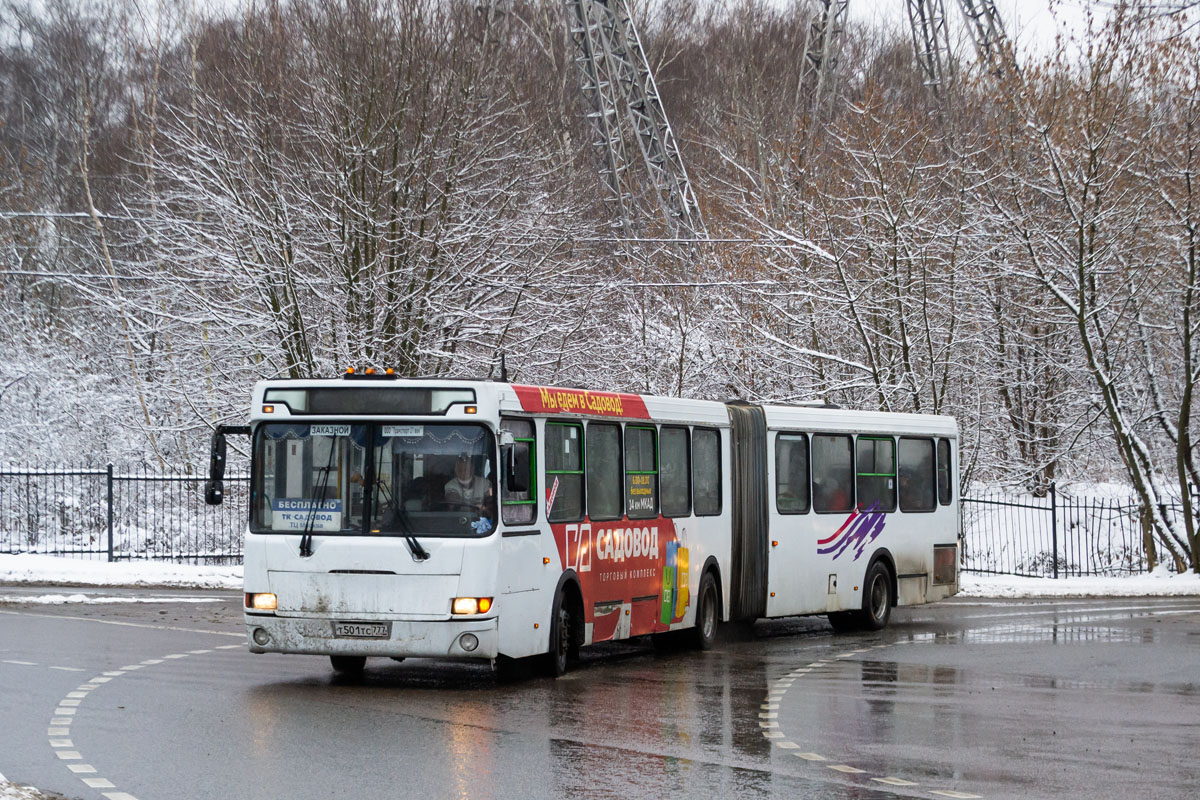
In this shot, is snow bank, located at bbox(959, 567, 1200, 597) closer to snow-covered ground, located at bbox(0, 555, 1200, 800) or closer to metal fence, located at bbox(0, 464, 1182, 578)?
snow-covered ground, located at bbox(0, 555, 1200, 800)

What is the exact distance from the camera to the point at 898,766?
9.86 metres

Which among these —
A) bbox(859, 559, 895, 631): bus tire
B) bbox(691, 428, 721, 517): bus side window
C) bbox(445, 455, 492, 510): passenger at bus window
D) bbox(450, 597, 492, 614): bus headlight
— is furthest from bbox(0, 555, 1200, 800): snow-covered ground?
bbox(450, 597, 492, 614): bus headlight

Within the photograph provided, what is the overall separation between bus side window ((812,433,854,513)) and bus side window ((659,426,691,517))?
114 inches

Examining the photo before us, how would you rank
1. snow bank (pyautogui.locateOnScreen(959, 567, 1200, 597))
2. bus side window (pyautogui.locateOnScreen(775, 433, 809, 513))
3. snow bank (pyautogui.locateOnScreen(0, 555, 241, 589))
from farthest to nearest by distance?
snow bank (pyautogui.locateOnScreen(959, 567, 1200, 597)), snow bank (pyautogui.locateOnScreen(0, 555, 241, 589)), bus side window (pyautogui.locateOnScreen(775, 433, 809, 513))

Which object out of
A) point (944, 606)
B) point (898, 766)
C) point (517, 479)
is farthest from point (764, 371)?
point (898, 766)

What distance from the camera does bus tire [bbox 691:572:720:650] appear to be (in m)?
17.7

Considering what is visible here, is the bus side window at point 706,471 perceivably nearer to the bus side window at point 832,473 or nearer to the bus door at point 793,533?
the bus door at point 793,533

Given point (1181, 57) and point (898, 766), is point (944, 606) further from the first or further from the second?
point (898, 766)

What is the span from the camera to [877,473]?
2097cm

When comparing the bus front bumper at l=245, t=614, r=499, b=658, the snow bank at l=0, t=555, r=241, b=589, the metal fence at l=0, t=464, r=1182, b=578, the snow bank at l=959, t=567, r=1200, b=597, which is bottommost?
the snow bank at l=959, t=567, r=1200, b=597

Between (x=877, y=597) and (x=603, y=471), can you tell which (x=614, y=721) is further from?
(x=877, y=597)

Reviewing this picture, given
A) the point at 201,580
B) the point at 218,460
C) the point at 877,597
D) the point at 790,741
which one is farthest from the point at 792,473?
the point at 201,580

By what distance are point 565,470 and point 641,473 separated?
1.70 metres

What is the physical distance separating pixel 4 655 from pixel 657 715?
6.59 m
